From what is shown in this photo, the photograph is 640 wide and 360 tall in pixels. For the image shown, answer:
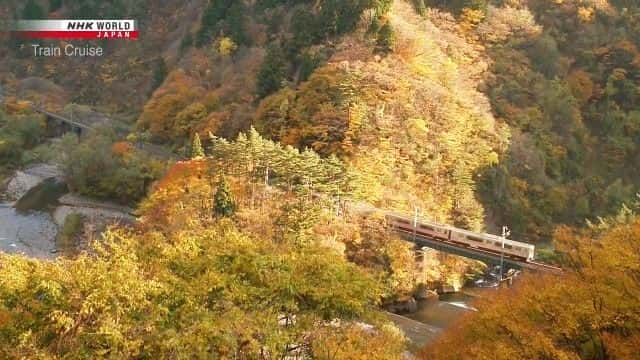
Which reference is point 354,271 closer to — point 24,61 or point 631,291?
point 631,291

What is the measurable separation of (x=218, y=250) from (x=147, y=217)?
15256 millimetres

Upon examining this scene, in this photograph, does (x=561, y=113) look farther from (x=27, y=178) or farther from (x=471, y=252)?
(x=27, y=178)

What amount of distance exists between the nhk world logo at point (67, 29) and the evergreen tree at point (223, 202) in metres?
55.3

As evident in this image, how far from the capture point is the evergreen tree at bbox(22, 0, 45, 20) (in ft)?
263

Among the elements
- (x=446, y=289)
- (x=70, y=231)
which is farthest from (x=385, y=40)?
(x=70, y=231)

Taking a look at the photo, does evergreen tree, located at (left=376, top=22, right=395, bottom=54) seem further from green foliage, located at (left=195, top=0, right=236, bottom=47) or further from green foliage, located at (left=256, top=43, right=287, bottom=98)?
green foliage, located at (left=195, top=0, right=236, bottom=47)

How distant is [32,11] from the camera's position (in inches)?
3167

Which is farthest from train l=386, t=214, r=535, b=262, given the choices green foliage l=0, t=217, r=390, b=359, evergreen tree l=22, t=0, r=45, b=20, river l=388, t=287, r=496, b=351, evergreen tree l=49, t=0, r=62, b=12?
evergreen tree l=49, t=0, r=62, b=12

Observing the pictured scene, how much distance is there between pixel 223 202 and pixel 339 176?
6.02 meters

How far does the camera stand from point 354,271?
15.8 m

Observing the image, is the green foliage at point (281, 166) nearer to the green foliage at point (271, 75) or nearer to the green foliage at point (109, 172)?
the green foliage at point (109, 172)

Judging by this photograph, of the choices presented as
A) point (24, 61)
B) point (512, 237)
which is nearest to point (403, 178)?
point (512, 237)

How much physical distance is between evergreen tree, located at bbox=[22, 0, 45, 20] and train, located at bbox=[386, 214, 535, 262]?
67.2 m

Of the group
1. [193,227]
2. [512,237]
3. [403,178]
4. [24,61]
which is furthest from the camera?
[24,61]
